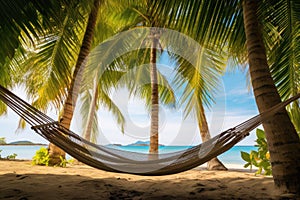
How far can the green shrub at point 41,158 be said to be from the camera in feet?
8.28

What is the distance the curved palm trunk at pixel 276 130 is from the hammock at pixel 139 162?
12 cm

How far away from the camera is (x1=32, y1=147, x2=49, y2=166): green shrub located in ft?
8.28

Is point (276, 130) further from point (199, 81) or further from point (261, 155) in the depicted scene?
point (199, 81)

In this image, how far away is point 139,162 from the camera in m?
1.43

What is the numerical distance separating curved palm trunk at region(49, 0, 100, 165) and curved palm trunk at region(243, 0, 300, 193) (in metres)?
2.04

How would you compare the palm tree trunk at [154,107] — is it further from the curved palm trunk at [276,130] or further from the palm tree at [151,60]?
the curved palm trunk at [276,130]

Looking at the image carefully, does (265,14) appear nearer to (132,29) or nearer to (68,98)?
(68,98)

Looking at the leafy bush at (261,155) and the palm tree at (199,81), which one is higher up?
the palm tree at (199,81)

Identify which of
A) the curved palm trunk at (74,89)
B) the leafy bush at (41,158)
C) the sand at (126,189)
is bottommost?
the sand at (126,189)

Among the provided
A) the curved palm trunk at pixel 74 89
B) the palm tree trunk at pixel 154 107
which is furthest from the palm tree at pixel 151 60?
the curved palm trunk at pixel 74 89

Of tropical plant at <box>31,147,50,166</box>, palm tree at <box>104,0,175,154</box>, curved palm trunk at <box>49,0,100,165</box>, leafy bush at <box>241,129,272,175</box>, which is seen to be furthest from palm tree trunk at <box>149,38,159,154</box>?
leafy bush at <box>241,129,272,175</box>

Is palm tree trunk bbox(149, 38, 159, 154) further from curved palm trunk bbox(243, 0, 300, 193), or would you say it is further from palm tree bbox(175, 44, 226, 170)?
curved palm trunk bbox(243, 0, 300, 193)

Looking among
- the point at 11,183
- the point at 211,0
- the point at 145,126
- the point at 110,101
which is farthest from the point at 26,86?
the point at 145,126

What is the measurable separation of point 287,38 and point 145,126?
383 inches
